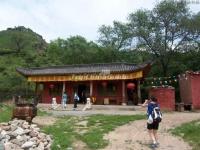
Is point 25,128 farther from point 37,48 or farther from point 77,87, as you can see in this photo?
point 37,48

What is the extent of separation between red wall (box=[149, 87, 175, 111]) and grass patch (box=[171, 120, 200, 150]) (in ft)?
36.8

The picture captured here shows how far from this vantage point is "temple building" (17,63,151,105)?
115 ft

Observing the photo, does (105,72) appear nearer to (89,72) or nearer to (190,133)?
(89,72)

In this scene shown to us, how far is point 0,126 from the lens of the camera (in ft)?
55.3

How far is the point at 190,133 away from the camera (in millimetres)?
16281

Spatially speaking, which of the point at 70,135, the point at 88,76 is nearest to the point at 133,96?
the point at 88,76

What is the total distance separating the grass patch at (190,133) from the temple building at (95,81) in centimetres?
1578

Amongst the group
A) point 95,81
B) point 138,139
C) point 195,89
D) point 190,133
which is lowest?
point 138,139

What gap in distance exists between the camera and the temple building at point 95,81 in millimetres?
35156

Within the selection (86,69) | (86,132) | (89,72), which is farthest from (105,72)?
(86,132)

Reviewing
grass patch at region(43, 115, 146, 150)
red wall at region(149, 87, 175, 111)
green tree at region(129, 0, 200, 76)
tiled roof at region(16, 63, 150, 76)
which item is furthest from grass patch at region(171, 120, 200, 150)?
green tree at region(129, 0, 200, 76)

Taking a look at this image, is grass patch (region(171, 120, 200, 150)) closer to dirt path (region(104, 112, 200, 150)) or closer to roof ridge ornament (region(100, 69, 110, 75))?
dirt path (region(104, 112, 200, 150))

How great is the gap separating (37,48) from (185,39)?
4088cm

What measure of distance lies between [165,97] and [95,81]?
9.49 meters
